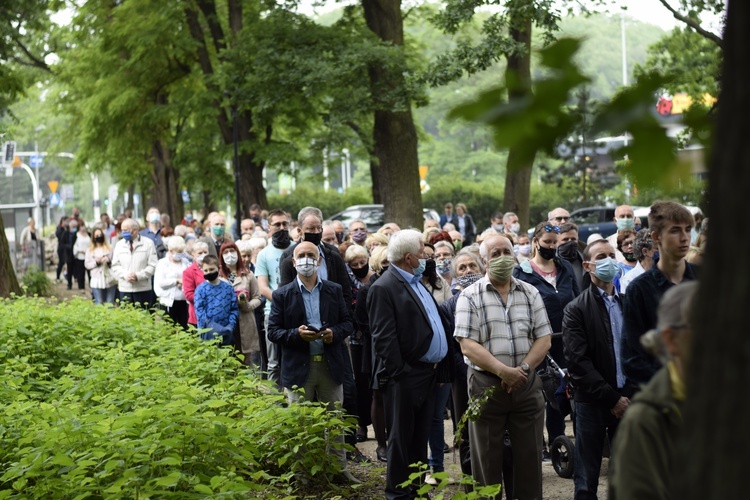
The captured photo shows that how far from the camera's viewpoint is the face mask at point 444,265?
37.3ft

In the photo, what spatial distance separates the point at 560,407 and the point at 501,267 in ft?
8.08

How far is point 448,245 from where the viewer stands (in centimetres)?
1175

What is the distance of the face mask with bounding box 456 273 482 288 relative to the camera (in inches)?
374

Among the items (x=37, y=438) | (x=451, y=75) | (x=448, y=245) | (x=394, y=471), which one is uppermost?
(x=451, y=75)

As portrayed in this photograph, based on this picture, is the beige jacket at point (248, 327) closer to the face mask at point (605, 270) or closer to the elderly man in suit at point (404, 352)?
the elderly man in suit at point (404, 352)

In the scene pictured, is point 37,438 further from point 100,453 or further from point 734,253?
point 734,253

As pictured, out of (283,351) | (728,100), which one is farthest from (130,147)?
(728,100)

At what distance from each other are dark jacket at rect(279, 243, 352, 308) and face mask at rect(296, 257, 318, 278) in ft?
2.23

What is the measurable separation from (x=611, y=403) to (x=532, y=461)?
0.62 m

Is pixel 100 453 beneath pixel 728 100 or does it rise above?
beneath

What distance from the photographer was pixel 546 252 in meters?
9.98

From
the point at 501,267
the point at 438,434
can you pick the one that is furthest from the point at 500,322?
the point at 438,434

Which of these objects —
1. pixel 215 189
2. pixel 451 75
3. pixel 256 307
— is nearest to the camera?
pixel 256 307

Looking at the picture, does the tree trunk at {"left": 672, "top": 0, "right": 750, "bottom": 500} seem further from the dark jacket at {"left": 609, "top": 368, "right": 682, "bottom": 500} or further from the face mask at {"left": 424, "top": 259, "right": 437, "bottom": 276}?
the face mask at {"left": 424, "top": 259, "right": 437, "bottom": 276}
